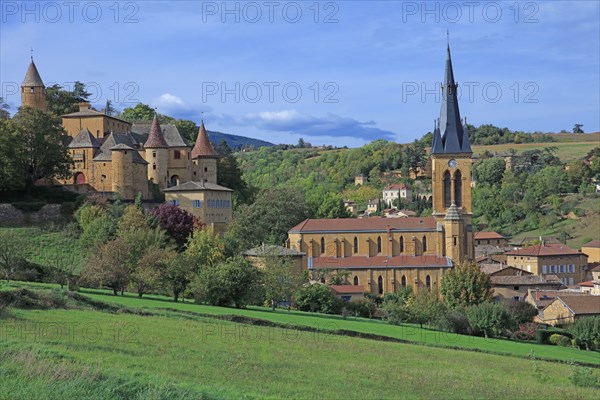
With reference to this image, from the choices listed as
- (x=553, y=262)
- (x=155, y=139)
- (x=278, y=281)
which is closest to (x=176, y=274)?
(x=278, y=281)

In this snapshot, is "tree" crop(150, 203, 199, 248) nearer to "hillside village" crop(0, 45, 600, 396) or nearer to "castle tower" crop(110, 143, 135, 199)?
"hillside village" crop(0, 45, 600, 396)

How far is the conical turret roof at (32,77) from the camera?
66562 mm

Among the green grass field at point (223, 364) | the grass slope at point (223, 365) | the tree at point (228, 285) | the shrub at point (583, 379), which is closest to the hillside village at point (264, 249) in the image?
the tree at point (228, 285)

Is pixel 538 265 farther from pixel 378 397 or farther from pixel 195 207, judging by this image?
pixel 378 397

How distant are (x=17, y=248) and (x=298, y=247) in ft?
89.9

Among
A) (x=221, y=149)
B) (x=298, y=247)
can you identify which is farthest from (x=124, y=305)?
(x=221, y=149)

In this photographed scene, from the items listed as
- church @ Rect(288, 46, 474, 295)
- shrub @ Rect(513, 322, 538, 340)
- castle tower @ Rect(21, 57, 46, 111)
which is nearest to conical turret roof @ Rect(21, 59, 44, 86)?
castle tower @ Rect(21, 57, 46, 111)

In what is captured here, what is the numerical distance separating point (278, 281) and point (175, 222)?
988cm

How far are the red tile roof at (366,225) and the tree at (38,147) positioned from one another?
19.5 meters

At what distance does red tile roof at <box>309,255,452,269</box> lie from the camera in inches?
2616

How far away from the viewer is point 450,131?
7162 cm

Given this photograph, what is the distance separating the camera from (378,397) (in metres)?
21.2

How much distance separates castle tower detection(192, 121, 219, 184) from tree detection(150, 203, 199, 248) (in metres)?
10.9

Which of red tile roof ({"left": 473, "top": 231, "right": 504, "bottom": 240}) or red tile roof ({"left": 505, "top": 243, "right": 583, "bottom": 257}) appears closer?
red tile roof ({"left": 505, "top": 243, "right": 583, "bottom": 257})
